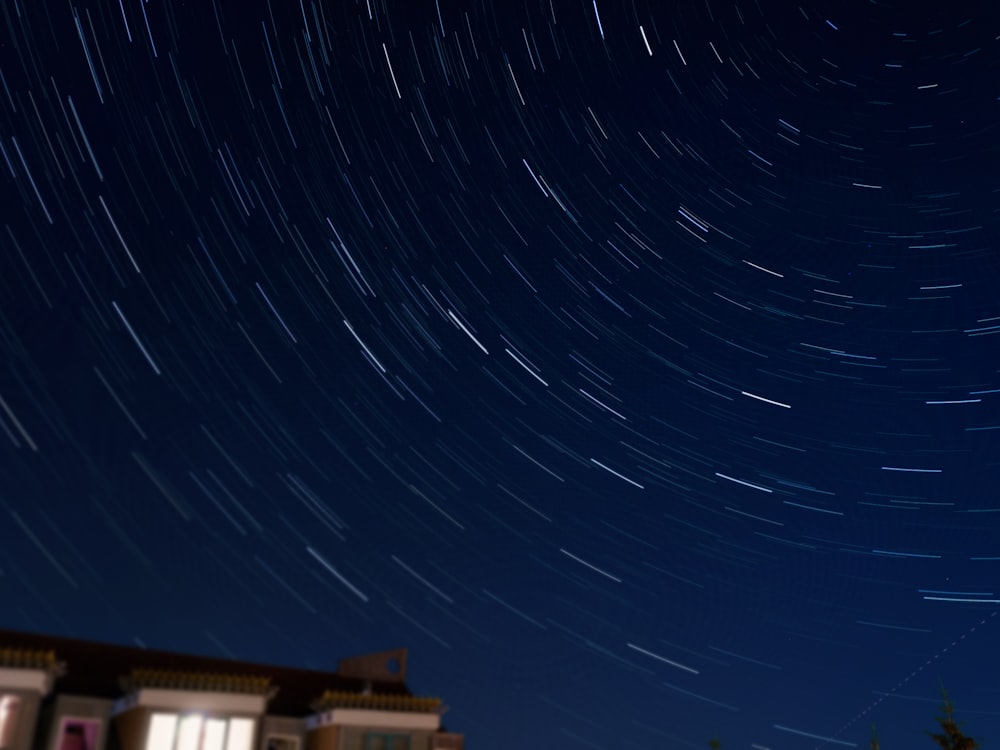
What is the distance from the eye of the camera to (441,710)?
23.0 meters

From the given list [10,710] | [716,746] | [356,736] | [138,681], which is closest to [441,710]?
[356,736]

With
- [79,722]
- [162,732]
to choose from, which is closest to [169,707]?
[162,732]

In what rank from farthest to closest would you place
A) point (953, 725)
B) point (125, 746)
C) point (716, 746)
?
1. point (716, 746)
2. point (953, 725)
3. point (125, 746)

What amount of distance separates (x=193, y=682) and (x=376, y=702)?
434 centimetres

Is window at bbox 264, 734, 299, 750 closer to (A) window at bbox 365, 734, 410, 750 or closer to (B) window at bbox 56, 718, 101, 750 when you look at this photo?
(A) window at bbox 365, 734, 410, 750

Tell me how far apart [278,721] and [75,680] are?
15.0ft

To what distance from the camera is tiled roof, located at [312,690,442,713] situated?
21734mm

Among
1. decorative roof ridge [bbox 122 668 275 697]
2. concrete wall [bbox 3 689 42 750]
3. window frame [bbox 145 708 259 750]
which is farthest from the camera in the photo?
decorative roof ridge [bbox 122 668 275 697]

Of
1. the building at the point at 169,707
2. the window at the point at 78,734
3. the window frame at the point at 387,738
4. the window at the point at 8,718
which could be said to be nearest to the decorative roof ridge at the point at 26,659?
the building at the point at 169,707

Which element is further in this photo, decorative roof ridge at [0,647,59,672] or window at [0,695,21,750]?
decorative roof ridge at [0,647,59,672]

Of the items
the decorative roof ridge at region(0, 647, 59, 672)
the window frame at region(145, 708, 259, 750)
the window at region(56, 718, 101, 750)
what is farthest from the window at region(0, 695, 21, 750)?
the window frame at region(145, 708, 259, 750)

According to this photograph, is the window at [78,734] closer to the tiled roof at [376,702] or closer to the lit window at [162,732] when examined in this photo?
the lit window at [162,732]

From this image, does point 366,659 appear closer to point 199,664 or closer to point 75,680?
point 199,664

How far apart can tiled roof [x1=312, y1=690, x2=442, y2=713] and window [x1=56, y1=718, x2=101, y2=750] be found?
188 inches
